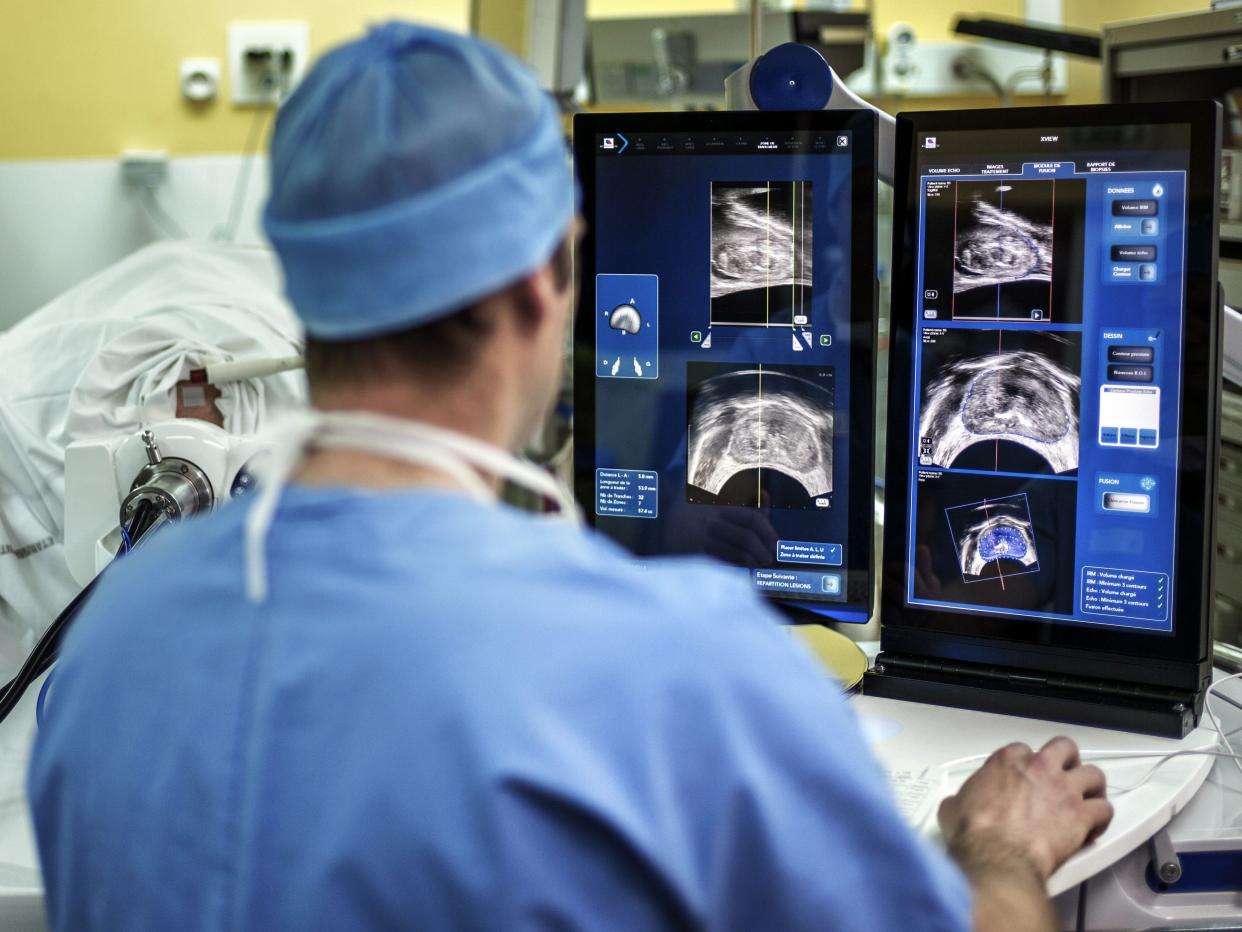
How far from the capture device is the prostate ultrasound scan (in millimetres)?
1137

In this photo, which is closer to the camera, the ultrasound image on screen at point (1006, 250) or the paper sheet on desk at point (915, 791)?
the paper sheet on desk at point (915, 791)

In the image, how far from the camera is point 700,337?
1280 millimetres

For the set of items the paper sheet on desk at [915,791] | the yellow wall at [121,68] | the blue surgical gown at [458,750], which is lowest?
the paper sheet on desk at [915,791]

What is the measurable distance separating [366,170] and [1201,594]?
2.81 feet

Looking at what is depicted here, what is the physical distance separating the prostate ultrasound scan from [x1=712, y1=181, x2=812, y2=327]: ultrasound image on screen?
0.34ft

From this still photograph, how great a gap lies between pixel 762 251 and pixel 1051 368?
0.96ft

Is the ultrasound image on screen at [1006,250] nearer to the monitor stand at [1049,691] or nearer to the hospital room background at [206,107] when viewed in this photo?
the monitor stand at [1049,691]

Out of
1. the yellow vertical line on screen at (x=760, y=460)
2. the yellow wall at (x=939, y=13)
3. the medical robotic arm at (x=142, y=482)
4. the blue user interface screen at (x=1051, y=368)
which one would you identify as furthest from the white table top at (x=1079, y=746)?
the yellow wall at (x=939, y=13)

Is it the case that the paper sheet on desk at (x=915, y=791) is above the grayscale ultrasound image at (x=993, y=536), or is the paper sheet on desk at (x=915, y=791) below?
below

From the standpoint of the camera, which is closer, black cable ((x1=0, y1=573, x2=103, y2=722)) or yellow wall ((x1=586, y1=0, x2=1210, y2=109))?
black cable ((x1=0, y1=573, x2=103, y2=722))

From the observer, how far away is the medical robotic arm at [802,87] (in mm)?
1271

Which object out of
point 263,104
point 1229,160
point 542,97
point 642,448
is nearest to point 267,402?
point 642,448

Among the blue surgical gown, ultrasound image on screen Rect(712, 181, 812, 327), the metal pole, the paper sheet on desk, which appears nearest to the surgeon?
the blue surgical gown

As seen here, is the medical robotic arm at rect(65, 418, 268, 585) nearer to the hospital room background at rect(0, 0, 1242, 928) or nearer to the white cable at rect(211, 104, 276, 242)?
the hospital room background at rect(0, 0, 1242, 928)
